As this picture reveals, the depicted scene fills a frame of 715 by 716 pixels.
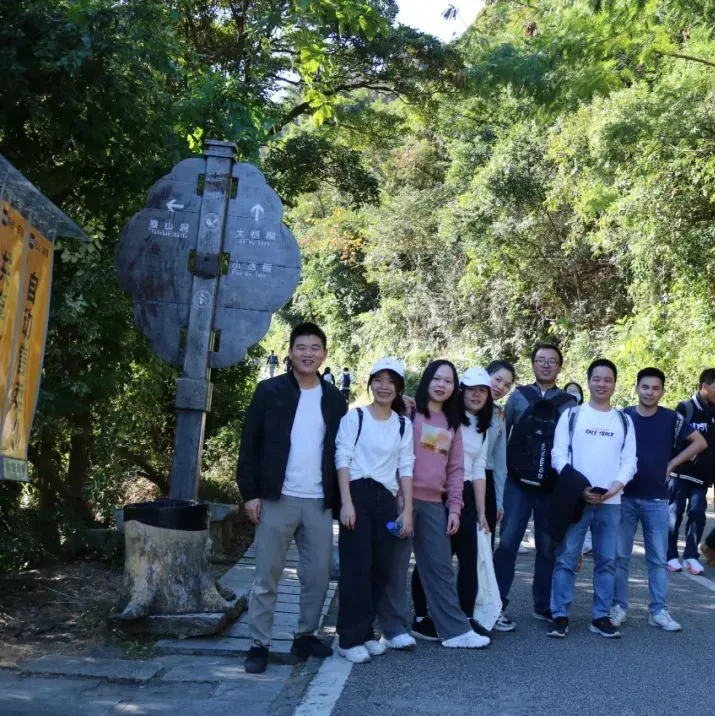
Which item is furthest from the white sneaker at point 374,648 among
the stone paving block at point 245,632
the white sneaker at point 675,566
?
the white sneaker at point 675,566

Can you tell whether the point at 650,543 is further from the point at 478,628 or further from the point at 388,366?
the point at 388,366

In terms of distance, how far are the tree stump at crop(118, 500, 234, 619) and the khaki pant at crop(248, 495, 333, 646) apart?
18.3 inches

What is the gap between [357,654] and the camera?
5.45 m

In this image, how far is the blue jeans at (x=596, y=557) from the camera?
249 inches

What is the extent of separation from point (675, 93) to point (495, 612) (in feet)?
35.9

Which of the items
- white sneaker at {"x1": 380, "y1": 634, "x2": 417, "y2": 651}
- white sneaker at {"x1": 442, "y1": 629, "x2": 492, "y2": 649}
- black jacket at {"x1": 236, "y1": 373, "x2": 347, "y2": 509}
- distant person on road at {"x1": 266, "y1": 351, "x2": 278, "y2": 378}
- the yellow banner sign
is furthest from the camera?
distant person on road at {"x1": 266, "y1": 351, "x2": 278, "y2": 378}

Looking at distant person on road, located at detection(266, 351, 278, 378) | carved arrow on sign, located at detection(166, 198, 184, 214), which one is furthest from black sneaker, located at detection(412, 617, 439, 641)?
distant person on road, located at detection(266, 351, 278, 378)

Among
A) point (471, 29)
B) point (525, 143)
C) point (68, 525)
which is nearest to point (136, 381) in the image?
point (68, 525)

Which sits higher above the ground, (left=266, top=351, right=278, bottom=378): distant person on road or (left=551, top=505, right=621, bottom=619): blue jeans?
(left=266, top=351, right=278, bottom=378): distant person on road

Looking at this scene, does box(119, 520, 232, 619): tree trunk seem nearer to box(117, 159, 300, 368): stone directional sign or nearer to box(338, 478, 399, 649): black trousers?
box(338, 478, 399, 649): black trousers

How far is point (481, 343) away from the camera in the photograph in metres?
29.4

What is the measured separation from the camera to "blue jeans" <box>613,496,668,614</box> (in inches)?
258

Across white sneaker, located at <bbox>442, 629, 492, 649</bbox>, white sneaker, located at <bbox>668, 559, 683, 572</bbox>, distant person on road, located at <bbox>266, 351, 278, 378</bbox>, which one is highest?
distant person on road, located at <bbox>266, 351, 278, 378</bbox>

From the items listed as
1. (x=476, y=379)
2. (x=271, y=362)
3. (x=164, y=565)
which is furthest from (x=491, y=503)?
(x=271, y=362)
